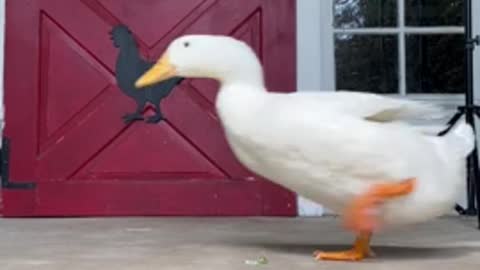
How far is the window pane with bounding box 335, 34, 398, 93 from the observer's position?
12.1 ft

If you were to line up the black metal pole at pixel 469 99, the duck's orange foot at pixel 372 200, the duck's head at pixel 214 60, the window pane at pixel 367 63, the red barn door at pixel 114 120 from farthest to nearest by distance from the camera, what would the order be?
1. the window pane at pixel 367 63
2. the red barn door at pixel 114 120
3. the black metal pole at pixel 469 99
4. the duck's head at pixel 214 60
5. the duck's orange foot at pixel 372 200

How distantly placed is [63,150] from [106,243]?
1.02 meters

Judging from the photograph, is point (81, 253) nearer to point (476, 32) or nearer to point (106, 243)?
point (106, 243)

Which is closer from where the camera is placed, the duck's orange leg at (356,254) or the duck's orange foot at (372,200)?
the duck's orange foot at (372,200)

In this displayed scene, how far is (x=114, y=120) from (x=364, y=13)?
3.72 feet

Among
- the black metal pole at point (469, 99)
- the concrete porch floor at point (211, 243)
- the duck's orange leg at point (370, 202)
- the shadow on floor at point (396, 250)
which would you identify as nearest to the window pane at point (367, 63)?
the black metal pole at point (469, 99)

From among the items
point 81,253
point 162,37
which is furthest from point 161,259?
point 162,37

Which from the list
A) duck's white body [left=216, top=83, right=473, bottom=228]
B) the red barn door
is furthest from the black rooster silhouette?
duck's white body [left=216, top=83, right=473, bottom=228]

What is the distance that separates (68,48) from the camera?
3.54 m

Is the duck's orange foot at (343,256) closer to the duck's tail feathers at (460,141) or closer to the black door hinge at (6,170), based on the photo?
the duck's tail feathers at (460,141)

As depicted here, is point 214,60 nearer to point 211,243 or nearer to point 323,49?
point 211,243

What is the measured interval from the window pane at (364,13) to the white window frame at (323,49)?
3 centimetres

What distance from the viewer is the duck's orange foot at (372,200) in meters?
2.08

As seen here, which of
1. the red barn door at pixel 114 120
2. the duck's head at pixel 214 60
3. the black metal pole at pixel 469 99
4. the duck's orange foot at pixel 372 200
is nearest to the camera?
the duck's orange foot at pixel 372 200
